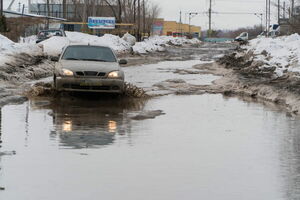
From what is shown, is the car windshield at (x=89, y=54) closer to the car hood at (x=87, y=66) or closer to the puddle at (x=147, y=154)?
the car hood at (x=87, y=66)

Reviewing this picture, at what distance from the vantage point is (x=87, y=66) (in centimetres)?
1666

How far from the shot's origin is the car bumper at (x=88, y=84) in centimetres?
1634

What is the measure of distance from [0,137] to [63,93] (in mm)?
7111

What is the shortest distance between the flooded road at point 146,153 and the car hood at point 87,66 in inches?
55.1

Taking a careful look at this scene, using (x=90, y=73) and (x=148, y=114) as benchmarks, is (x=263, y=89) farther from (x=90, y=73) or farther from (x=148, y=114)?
(x=148, y=114)

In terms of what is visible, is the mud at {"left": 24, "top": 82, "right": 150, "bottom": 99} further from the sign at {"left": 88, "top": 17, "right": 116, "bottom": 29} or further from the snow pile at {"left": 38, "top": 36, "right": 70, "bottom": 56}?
the sign at {"left": 88, "top": 17, "right": 116, "bottom": 29}

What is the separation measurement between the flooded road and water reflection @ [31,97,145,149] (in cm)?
2

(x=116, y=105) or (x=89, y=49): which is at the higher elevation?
(x=89, y=49)

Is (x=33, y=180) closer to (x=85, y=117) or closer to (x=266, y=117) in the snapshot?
(x=85, y=117)

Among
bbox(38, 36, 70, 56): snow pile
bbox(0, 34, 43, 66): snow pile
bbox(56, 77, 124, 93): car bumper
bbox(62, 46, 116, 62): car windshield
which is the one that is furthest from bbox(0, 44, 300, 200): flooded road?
bbox(38, 36, 70, 56): snow pile

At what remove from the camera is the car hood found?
16531 millimetres

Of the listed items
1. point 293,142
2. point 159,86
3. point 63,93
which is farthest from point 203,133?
point 159,86

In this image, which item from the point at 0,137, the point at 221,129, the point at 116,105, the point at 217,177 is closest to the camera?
the point at 217,177

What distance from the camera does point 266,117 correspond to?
14.1m
